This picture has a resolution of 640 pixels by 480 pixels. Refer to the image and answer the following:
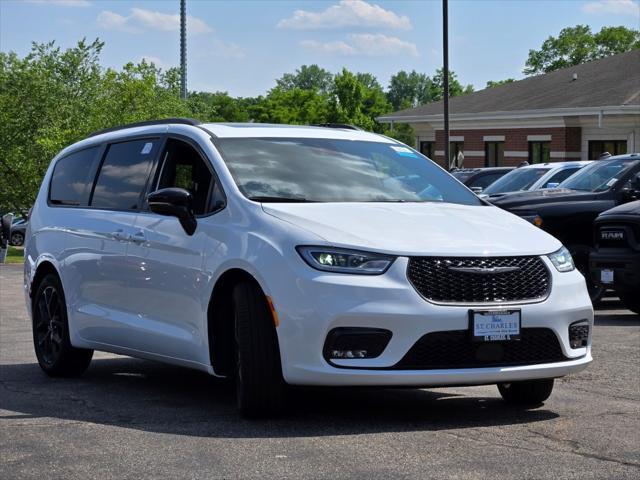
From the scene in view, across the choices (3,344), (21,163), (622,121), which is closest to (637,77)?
(622,121)

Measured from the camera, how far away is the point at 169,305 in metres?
8.18

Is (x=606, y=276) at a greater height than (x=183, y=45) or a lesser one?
lesser

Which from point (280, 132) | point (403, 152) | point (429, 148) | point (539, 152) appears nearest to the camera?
point (280, 132)

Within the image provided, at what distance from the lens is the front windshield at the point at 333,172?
795 cm

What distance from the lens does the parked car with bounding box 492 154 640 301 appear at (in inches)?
615

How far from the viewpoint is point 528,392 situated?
311 inches

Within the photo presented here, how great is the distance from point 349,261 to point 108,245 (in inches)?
102

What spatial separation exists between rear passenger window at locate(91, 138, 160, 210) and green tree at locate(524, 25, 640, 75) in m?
88.2

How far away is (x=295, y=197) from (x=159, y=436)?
1.70 m

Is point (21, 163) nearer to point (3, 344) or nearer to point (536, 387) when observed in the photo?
point (3, 344)

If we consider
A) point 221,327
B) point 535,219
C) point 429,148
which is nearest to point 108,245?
point 221,327

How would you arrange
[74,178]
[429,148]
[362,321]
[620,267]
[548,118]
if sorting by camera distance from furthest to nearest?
[429,148] → [548,118] → [620,267] → [74,178] → [362,321]

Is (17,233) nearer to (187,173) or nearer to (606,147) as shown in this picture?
(606,147)

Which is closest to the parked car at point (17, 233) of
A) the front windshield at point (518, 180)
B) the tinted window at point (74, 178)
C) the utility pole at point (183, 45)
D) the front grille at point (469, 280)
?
the utility pole at point (183, 45)
